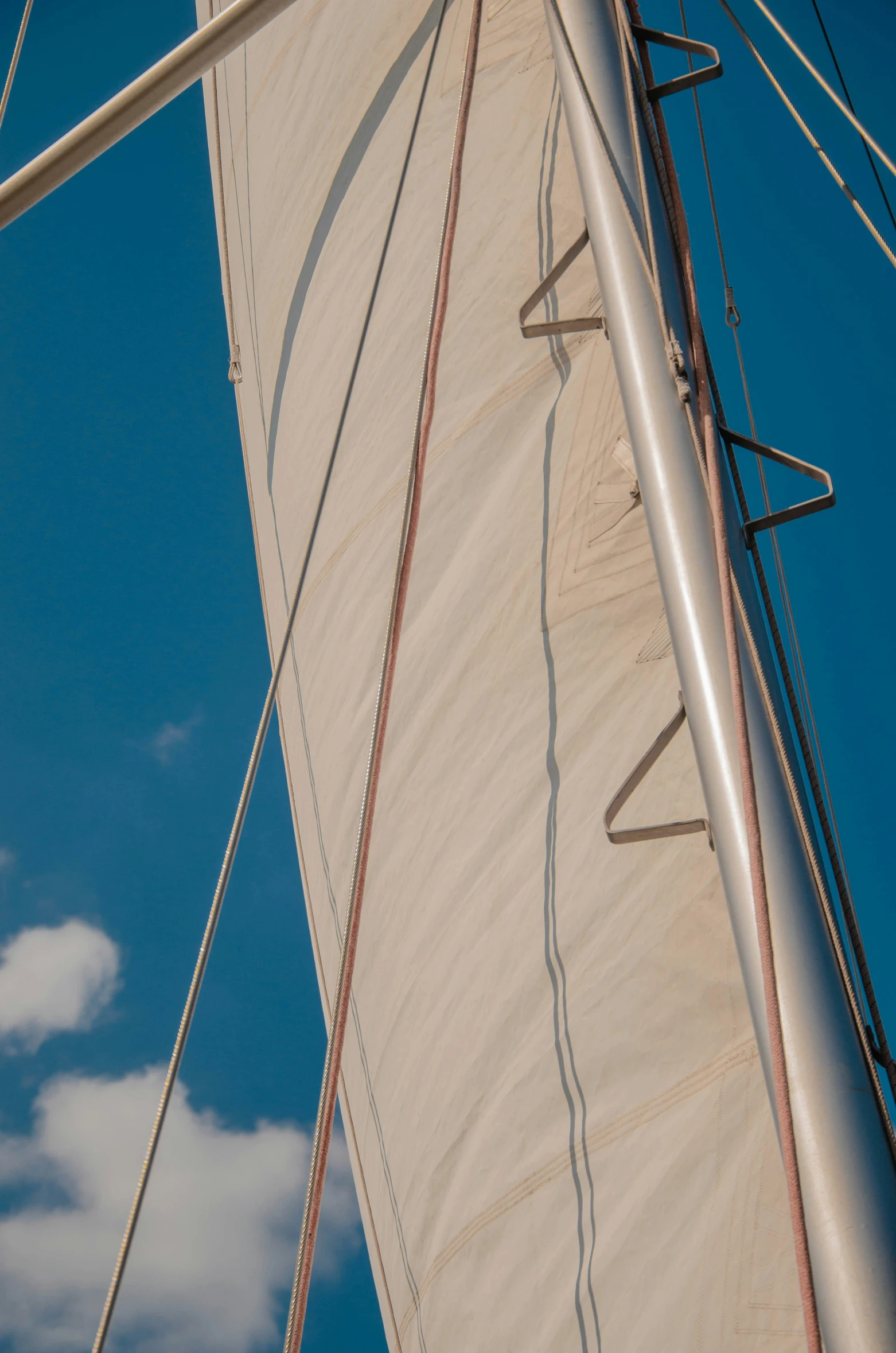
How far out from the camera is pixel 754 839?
3.89 feet

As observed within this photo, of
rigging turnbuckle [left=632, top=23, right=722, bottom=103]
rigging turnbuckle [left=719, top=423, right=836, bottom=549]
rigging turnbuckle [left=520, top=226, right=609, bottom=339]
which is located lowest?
rigging turnbuckle [left=719, top=423, right=836, bottom=549]

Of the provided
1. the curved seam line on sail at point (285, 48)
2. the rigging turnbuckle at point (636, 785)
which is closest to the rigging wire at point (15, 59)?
the curved seam line on sail at point (285, 48)

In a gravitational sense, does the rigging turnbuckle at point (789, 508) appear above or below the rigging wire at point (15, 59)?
below

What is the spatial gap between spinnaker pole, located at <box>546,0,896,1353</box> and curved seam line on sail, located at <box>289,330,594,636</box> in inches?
16.8

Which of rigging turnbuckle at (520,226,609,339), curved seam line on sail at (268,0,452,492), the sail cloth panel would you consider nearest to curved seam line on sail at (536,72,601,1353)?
the sail cloth panel

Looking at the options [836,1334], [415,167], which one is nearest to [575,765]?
[836,1334]

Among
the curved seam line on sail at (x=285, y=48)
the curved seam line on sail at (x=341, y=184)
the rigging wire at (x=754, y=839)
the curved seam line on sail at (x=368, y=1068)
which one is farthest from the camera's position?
the curved seam line on sail at (x=285, y=48)

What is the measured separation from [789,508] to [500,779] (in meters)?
0.72

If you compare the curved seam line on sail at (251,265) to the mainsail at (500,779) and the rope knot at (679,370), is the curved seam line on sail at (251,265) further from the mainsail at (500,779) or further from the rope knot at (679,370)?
the rope knot at (679,370)

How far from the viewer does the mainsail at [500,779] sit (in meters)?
1.60

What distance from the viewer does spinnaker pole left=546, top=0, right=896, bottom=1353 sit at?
100 centimetres

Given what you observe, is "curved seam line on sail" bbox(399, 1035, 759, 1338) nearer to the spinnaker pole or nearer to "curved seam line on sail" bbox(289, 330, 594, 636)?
the spinnaker pole

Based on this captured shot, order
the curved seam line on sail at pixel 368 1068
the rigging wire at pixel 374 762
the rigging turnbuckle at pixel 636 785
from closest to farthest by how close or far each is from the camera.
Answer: the rigging wire at pixel 374 762
the rigging turnbuckle at pixel 636 785
the curved seam line on sail at pixel 368 1068

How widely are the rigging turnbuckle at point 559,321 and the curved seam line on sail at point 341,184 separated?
1315mm
